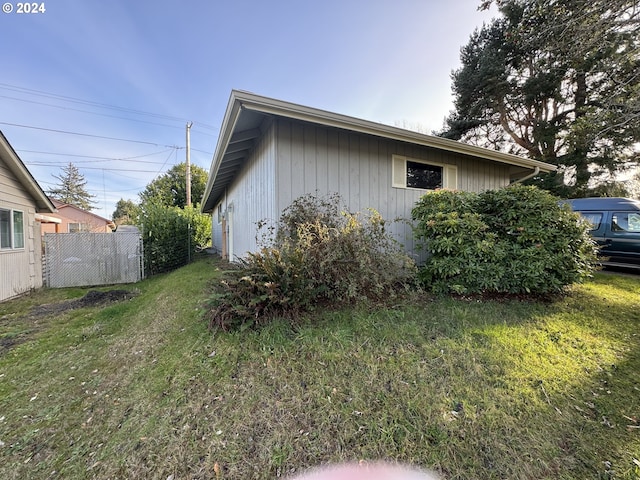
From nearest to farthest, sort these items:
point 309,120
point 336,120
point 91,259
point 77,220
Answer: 1. point 309,120
2. point 336,120
3. point 91,259
4. point 77,220

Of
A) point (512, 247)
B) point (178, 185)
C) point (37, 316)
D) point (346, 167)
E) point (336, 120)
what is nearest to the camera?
point (336, 120)

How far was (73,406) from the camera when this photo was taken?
89.4 inches

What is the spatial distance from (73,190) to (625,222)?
206 ft

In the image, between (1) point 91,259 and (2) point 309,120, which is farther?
(1) point 91,259

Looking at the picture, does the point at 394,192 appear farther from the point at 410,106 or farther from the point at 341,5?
the point at 410,106

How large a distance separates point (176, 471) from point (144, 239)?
931 centimetres

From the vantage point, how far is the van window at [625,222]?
7145mm

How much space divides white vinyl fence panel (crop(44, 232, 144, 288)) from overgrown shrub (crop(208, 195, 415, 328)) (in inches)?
266

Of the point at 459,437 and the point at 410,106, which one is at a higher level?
the point at 410,106

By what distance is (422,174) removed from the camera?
5.75 metres

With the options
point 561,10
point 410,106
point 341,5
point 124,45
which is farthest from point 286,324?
point 124,45

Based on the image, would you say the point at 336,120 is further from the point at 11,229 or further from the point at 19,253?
the point at 19,253

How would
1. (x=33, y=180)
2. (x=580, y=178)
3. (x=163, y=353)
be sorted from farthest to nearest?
(x=580, y=178) < (x=33, y=180) < (x=163, y=353)

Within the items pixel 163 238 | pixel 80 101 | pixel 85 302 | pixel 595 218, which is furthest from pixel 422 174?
pixel 80 101
